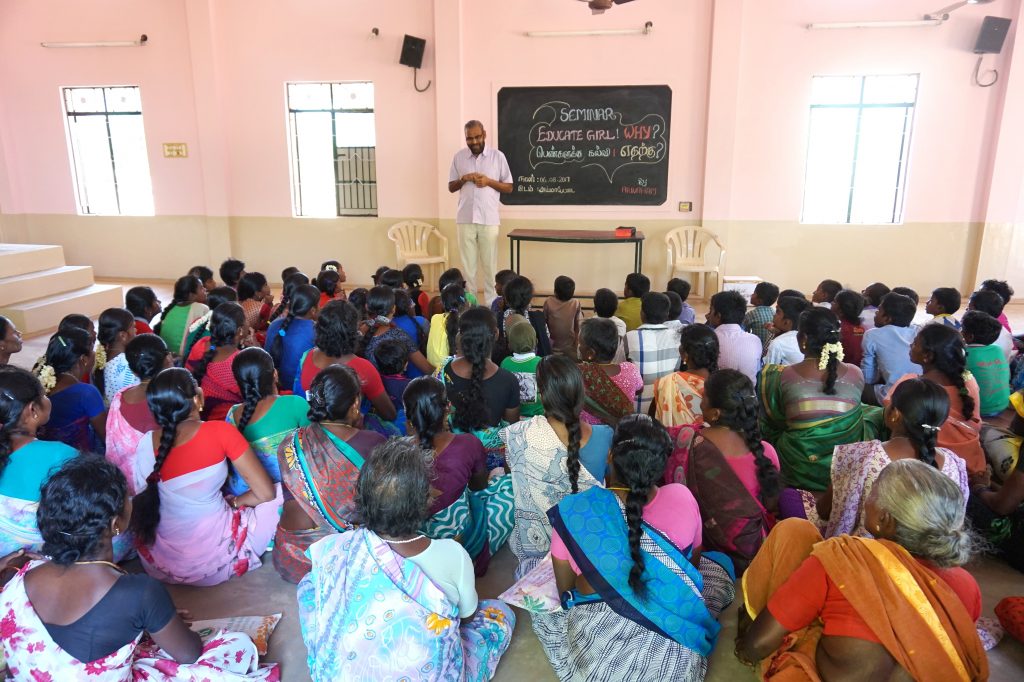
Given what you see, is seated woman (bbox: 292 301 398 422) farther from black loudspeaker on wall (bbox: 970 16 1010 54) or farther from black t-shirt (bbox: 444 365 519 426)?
black loudspeaker on wall (bbox: 970 16 1010 54)

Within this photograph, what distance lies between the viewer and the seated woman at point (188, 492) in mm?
2283

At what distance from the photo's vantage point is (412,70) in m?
7.64

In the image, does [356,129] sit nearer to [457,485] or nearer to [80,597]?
[457,485]

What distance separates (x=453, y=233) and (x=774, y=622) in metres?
6.50

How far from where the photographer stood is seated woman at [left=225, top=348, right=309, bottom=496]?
2.53 metres

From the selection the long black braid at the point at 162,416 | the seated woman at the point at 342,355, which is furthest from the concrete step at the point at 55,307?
the long black braid at the point at 162,416

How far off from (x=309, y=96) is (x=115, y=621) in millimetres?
7391

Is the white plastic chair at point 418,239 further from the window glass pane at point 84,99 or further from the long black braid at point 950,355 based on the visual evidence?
the long black braid at point 950,355

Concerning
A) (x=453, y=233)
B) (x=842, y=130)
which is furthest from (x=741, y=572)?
(x=842, y=130)

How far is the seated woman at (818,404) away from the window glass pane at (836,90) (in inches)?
208

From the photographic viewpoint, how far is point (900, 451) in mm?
2240

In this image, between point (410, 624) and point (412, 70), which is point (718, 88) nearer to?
point (412, 70)

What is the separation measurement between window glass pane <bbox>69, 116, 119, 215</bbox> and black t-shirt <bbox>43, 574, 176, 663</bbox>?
8550 millimetres

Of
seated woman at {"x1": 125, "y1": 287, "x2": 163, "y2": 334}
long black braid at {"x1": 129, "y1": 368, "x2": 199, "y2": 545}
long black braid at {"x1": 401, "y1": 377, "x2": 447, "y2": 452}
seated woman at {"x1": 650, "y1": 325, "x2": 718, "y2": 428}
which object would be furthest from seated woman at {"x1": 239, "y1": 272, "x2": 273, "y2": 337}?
seated woman at {"x1": 650, "y1": 325, "x2": 718, "y2": 428}
